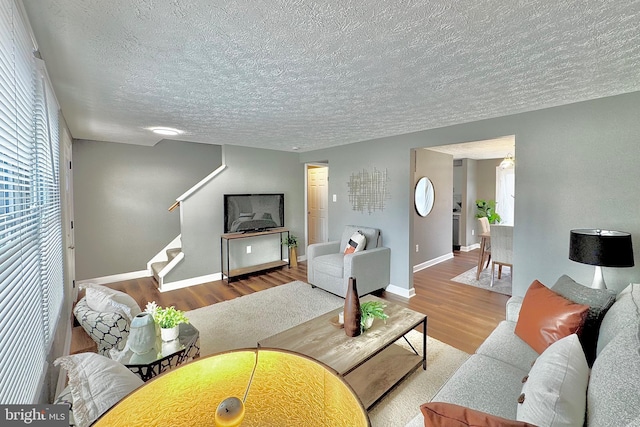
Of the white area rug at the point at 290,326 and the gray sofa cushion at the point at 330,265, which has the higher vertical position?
the gray sofa cushion at the point at 330,265

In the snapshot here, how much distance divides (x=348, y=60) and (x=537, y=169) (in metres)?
2.32

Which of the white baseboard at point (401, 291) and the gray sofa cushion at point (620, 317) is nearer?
the gray sofa cushion at point (620, 317)

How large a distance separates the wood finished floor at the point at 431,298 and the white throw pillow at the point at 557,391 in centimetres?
145

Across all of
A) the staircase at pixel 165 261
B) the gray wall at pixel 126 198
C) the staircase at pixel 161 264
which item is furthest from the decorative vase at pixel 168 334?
the gray wall at pixel 126 198

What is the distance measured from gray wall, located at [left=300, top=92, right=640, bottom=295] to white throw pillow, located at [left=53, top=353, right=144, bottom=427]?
11.1ft

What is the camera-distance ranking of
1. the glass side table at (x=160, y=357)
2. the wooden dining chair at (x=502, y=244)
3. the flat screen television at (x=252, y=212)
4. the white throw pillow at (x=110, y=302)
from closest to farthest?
the glass side table at (x=160, y=357) → the white throw pillow at (x=110, y=302) → the wooden dining chair at (x=502, y=244) → the flat screen television at (x=252, y=212)

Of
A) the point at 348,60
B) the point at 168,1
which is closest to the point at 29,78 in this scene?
the point at 168,1

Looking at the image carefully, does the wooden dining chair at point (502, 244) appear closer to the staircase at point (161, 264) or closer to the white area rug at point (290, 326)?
the white area rug at point (290, 326)

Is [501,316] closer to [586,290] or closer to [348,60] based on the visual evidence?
[586,290]

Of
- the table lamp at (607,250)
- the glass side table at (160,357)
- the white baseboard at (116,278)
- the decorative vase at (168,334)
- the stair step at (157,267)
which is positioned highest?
the table lamp at (607,250)

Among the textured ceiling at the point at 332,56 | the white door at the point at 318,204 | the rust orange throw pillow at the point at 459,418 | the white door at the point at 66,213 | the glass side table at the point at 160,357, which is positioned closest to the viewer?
the rust orange throw pillow at the point at 459,418

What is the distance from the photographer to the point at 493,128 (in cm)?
296

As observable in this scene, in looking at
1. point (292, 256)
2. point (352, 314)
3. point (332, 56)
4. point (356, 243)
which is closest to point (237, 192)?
point (292, 256)

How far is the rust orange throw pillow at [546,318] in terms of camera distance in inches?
60.1
